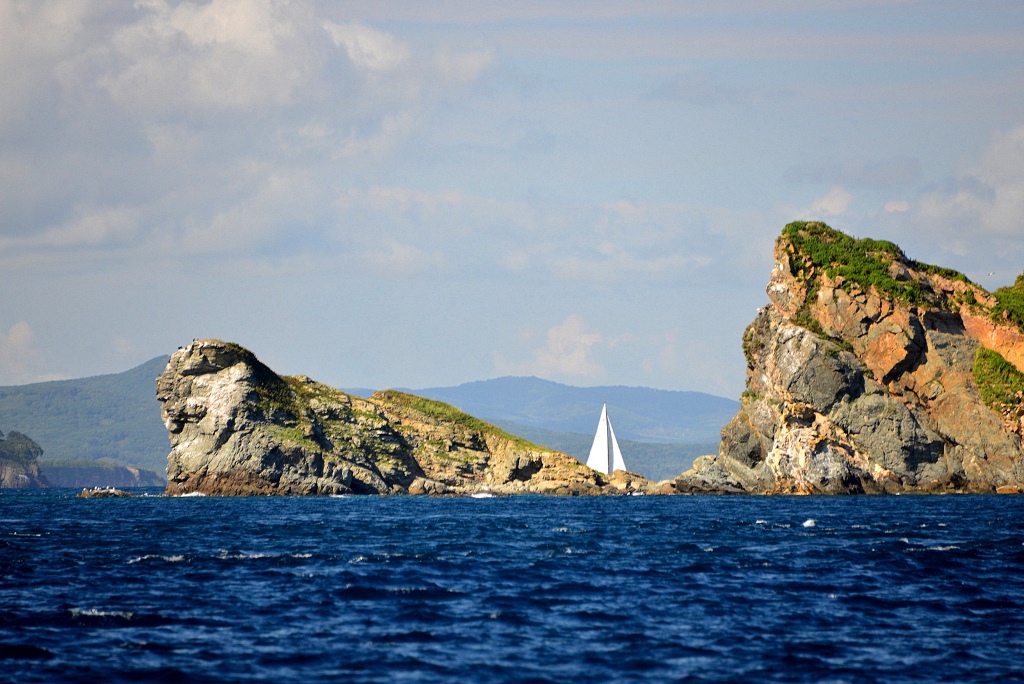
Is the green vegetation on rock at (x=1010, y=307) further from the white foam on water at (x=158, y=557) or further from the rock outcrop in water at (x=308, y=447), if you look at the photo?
the white foam on water at (x=158, y=557)

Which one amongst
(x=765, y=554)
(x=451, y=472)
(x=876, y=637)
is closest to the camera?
(x=876, y=637)

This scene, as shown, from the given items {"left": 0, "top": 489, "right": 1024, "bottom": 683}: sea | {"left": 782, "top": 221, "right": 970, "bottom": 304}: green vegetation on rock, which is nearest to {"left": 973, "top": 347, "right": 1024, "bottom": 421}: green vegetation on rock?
{"left": 782, "top": 221, "right": 970, "bottom": 304}: green vegetation on rock

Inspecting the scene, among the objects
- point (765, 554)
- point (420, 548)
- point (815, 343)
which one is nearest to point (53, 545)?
point (420, 548)

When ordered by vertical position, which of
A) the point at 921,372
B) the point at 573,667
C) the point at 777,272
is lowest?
the point at 573,667

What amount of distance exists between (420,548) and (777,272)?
3317 inches

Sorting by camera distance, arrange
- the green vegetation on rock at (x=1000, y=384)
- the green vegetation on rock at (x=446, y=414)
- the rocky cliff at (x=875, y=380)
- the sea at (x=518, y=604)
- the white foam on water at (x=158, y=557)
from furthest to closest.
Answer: the green vegetation on rock at (x=446, y=414) < the rocky cliff at (x=875, y=380) < the green vegetation on rock at (x=1000, y=384) < the white foam on water at (x=158, y=557) < the sea at (x=518, y=604)

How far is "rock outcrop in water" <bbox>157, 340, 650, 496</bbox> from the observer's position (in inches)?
4983

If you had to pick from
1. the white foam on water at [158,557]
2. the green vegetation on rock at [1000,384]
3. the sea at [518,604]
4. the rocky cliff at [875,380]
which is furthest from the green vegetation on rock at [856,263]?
the white foam on water at [158,557]

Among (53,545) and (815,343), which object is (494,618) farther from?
(815,343)

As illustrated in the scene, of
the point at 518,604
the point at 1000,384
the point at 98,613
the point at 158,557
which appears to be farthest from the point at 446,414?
the point at 98,613

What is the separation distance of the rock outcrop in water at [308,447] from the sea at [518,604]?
190 ft

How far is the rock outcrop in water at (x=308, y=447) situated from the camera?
12656 cm

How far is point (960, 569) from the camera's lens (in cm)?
4600

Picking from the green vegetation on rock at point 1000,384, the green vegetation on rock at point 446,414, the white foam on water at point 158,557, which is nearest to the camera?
the white foam on water at point 158,557
